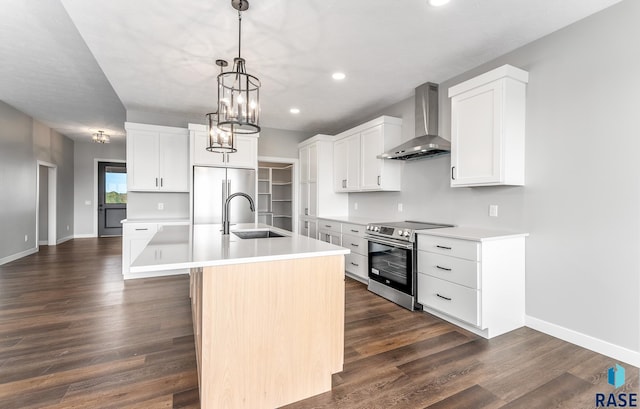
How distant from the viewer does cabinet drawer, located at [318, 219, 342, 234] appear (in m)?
4.67

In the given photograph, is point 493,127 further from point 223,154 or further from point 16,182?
point 16,182

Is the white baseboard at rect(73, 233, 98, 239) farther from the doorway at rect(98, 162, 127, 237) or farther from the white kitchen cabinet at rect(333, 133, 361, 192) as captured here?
the white kitchen cabinet at rect(333, 133, 361, 192)

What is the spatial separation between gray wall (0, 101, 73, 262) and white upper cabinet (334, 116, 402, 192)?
19.2ft

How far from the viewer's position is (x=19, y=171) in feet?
18.3

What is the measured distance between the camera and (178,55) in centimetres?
297

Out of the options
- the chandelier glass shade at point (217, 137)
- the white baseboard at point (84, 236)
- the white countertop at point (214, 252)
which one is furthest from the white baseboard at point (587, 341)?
the white baseboard at point (84, 236)

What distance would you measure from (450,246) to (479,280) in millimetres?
383

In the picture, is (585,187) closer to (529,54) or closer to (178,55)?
(529,54)

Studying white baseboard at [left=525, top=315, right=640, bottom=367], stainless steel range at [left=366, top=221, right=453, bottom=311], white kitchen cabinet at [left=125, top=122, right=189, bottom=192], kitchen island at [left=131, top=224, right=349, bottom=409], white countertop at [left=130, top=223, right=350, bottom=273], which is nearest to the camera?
white countertop at [left=130, top=223, right=350, bottom=273]

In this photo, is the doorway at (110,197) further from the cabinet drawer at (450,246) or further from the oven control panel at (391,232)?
the cabinet drawer at (450,246)

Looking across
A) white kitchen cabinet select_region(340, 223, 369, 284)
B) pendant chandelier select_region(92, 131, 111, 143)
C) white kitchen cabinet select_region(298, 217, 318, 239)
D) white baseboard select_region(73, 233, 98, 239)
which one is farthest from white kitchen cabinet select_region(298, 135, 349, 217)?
white baseboard select_region(73, 233, 98, 239)

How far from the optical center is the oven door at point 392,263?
3205mm

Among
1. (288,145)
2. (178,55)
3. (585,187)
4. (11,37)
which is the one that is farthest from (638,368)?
(11,37)

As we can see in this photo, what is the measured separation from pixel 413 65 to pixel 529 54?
1.05 metres
